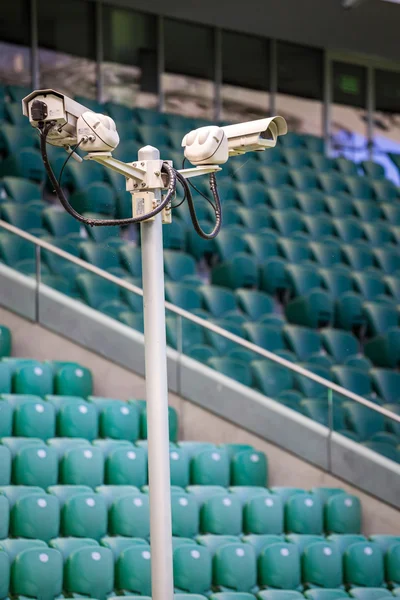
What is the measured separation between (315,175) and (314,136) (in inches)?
34.4

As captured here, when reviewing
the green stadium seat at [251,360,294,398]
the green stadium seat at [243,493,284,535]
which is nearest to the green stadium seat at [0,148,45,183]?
the green stadium seat at [251,360,294,398]

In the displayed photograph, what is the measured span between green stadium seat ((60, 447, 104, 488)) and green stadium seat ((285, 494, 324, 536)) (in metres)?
0.80

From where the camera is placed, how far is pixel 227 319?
216 inches

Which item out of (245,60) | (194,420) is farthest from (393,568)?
(245,60)

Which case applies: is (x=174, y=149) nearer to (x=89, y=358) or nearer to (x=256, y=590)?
(x=89, y=358)

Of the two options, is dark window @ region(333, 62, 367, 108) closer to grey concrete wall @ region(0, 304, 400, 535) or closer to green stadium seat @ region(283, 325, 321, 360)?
green stadium seat @ region(283, 325, 321, 360)

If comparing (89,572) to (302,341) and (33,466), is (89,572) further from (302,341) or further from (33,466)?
(302,341)

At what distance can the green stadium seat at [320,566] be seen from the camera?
4.05 m

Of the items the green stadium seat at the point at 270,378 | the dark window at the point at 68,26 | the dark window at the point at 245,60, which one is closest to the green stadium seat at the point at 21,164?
the dark window at the point at 68,26

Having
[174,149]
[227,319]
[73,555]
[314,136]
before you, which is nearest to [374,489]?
[227,319]

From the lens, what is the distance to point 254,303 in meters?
5.83

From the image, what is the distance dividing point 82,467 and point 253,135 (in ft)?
5.66

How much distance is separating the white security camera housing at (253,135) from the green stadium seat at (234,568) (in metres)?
1.64

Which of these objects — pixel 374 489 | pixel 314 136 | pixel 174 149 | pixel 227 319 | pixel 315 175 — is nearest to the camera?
pixel 374 489
